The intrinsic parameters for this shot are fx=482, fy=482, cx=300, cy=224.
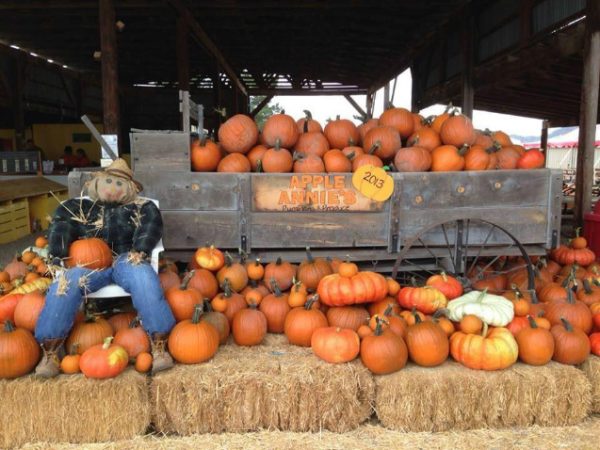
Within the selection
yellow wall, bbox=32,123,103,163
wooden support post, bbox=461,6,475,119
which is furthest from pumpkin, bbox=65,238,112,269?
yellow wall, bbox=32,123,103,163

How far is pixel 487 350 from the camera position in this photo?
2.90m

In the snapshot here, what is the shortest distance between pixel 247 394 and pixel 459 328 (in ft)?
4.88

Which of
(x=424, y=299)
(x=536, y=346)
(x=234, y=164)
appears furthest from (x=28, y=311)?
(x=536, y=346)

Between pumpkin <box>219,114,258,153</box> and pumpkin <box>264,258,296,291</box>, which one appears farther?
pumpkin <box>219,114,258,153</box>

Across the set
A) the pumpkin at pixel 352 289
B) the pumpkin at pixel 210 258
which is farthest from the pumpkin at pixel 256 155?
the pumpkin at pixel 352 289

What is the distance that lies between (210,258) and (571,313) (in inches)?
103

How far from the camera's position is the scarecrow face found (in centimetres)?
335

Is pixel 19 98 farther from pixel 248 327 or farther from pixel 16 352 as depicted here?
pixel 248 327

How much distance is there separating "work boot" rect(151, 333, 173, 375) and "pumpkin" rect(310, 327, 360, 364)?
0.89 m

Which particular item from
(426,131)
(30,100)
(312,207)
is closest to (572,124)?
(426,131)

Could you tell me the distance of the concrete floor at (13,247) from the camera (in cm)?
643

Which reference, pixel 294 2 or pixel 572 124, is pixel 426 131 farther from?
pixel 572 124

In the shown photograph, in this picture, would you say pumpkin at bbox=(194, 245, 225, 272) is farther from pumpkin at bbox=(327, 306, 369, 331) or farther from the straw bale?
the straw bale

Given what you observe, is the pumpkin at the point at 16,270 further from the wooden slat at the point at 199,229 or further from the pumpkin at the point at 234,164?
the pumpkin at the point at 234,164
